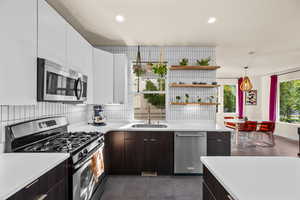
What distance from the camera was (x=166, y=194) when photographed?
2471 mm

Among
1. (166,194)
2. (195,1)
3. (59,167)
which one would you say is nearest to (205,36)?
(195,1)

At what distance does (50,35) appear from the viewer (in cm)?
168

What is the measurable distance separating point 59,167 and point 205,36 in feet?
10.2

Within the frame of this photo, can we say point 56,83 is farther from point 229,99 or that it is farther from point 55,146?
point 229,99

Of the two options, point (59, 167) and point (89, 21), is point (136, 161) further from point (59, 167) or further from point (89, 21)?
point (89, 21)

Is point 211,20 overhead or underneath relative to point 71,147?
overhead

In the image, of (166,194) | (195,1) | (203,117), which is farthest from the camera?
(203,117)

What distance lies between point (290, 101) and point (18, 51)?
7941 millimetres

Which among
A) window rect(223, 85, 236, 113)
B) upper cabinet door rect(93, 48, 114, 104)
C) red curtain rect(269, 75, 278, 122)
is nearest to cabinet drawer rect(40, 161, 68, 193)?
upper cabinet door rect(93, 48, 114, 104)

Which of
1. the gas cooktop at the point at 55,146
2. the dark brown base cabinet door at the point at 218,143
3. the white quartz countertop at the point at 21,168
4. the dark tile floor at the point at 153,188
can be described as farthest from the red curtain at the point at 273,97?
the white quartz countertop at the point at 21,168

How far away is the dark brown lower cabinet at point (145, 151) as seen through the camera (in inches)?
118

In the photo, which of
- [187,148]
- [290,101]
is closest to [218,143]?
[187,148]

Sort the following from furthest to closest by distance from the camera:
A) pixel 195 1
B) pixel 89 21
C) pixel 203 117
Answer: pixel 203 117 < pixel 89 21 < pixel 195 1

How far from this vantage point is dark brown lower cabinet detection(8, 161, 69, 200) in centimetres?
101
